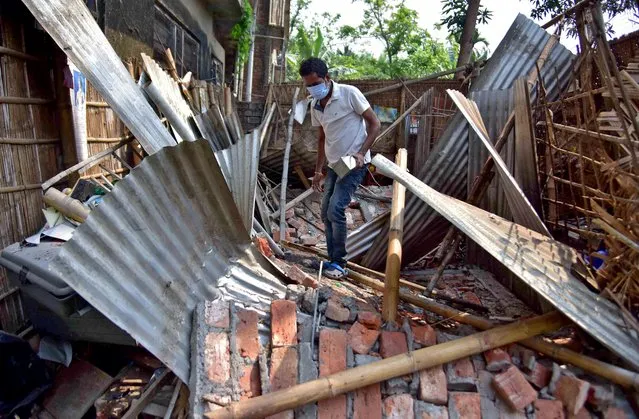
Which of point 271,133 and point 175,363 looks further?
point 271,133

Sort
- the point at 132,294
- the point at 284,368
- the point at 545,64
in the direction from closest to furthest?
the point at 132,294, the point at 284,368, the point at 545,64

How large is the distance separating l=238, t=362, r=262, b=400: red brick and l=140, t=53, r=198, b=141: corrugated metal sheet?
2.67m

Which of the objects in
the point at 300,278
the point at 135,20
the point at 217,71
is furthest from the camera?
the point at 217,71

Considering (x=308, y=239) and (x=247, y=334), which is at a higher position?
(x=247, y=334)

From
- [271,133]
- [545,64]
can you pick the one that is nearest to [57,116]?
[545,64]

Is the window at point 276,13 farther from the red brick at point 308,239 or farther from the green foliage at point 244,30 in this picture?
the red brick at point 308,239

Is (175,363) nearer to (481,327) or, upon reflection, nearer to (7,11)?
(481,327)

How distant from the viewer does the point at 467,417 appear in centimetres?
205

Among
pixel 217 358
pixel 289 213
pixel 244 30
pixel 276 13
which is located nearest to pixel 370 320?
pixel 217 358

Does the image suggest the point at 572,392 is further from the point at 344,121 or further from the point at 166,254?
the point at 344,121

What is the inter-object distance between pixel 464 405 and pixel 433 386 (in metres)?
0.16

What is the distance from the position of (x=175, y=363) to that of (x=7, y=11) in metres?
2.65

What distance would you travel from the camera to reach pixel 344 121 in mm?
3240

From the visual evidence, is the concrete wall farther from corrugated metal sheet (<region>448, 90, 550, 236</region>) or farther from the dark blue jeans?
corrugated metal sheet (<region>448, 90, 550, 236</region>)
